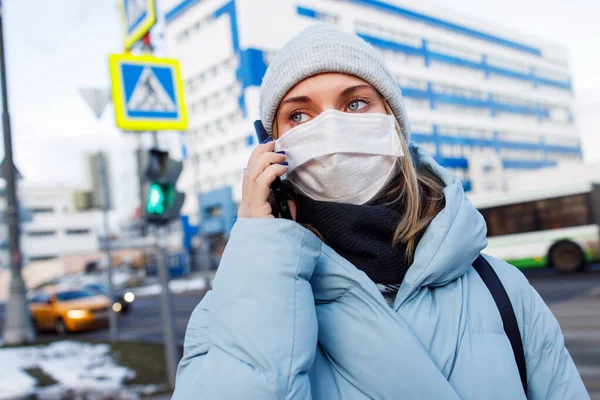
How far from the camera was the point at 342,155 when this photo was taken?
5.29 ft

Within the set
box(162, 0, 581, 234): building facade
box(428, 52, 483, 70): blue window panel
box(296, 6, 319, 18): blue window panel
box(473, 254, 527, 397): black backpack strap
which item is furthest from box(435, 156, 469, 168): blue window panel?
box(473, 254, 527, 397): black backpack strap

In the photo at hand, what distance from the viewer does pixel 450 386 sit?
117cm

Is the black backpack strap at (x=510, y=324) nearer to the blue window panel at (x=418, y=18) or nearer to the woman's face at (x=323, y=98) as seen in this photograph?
the woman's face at (x=323, y=98)

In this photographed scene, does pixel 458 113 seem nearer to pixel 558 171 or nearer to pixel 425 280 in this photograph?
pixel 558 171

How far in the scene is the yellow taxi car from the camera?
16.0m

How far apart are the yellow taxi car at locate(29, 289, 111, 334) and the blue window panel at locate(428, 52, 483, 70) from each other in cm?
4369

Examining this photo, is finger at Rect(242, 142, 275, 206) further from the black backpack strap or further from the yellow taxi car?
the yellow taxi car

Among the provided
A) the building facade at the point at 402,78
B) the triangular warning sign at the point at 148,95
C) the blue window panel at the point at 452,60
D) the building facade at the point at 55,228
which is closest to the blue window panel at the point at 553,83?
the blue window panel at the point at 452,60

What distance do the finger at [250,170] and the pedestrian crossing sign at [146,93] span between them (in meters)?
Result: 4.98

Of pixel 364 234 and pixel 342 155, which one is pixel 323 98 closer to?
pixel 342 155

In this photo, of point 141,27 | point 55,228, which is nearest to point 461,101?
point 141,27

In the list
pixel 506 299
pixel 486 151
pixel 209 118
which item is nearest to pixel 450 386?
pixel 506 299

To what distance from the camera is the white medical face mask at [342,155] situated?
5.09ft

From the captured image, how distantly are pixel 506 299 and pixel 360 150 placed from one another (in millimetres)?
568
